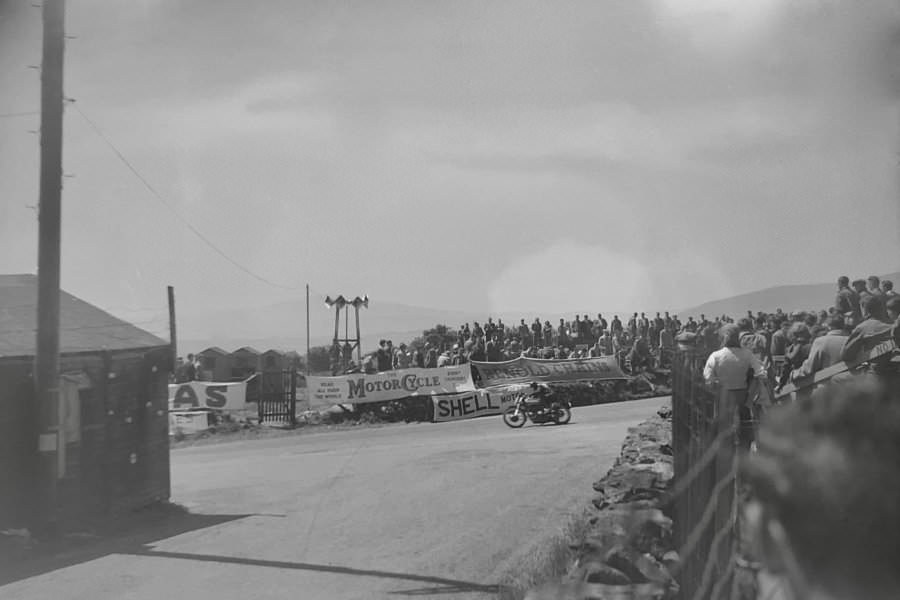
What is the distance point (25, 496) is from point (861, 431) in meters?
12.1

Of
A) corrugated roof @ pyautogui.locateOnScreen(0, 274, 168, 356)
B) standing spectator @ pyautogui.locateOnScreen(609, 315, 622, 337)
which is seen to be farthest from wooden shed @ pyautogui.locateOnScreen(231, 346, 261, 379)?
corrugated roof @ pyautogui.locateOnScreen(0, 274, 168, 356)

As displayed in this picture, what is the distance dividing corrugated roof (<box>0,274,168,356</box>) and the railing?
8.76 m

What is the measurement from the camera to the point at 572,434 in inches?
797

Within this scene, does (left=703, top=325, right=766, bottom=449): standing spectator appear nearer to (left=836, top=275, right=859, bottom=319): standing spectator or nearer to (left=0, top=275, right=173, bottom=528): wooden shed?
(left=836, top=275, right=859, bottom=319): standing spectator

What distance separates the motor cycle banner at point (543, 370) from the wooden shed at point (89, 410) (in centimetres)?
1391

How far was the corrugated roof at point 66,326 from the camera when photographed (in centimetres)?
1242

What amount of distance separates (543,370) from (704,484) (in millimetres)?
23269

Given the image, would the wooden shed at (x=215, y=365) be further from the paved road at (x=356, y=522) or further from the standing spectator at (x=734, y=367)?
the standing spectator at (x=734, y=367)

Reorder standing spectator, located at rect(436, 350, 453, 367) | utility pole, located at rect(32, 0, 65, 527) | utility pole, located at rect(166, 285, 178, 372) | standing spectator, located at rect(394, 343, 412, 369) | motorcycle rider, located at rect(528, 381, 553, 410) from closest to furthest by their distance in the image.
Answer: utility pole, located at rect(32, 0, 65, 527), utility pole, located at rect(166, 285, 178, 372), motorcycle rider, located at rect(528, 381, 553, 410), standing spectator, located at rect(436, 350, 453, 367), standing spectator, located at rect(394, 343, 412, 369)

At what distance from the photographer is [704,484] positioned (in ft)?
17.5

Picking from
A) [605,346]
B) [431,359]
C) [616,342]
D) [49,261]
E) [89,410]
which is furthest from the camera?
[616,342]

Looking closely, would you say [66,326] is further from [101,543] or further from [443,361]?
[443,361]

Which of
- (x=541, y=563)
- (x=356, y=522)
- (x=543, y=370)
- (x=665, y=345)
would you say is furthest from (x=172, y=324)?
(x=665, y=345)

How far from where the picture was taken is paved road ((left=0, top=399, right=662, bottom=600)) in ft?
29.2
